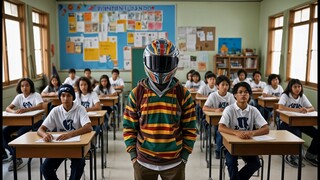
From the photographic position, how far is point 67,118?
9.17 feet

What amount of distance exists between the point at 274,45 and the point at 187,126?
6607 mm

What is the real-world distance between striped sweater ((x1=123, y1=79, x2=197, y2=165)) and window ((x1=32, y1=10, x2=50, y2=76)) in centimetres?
611

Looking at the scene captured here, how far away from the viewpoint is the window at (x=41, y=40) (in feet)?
22.9

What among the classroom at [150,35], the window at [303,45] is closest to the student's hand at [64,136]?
the window at [303,45]

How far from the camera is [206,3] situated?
785 centimetres

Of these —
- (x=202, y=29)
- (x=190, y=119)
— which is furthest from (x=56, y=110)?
(x=202, y=29)

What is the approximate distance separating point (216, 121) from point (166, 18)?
16.0 feet

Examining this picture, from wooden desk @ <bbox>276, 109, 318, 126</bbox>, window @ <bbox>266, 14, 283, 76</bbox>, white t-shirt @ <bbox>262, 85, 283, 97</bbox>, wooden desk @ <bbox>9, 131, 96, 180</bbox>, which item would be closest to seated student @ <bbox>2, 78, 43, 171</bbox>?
wooden desk @ <bbox>9, 131, 96, 180</bbox>

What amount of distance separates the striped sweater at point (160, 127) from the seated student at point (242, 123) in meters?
1.22

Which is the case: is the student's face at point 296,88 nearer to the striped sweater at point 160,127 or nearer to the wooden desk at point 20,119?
the striped sweater at point 160,127

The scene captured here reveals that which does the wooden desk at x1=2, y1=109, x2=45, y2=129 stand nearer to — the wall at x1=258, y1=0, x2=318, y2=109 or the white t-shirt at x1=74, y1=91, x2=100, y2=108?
the white t-shirt at x1=74, y1=91, x2=100, y2=108

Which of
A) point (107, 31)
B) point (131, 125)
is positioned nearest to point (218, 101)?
point (131, 125)

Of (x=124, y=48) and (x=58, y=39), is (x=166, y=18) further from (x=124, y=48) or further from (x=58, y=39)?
(x=58, y=39)

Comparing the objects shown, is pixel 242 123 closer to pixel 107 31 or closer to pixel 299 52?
pixel 299 52
